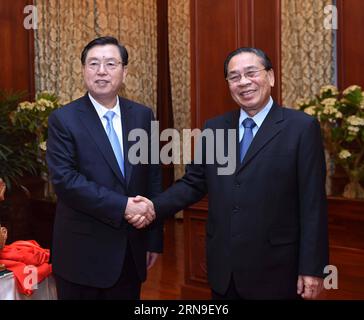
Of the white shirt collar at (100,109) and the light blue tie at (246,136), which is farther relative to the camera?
the white shirt collar at (100,109)

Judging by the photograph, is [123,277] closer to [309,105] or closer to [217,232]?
[217,232]

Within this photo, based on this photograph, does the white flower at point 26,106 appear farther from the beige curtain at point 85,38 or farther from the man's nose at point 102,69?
the man's nose at point 102,69

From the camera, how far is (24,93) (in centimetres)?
479

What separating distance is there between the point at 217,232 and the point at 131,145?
540 mm

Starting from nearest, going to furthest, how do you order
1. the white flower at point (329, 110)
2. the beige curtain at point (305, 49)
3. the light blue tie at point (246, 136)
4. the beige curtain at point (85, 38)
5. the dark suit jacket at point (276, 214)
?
the dark suit jacket at point (276, 214), the light blue tie at point (246, 136), the white flower at point (329, 110), the beige curtain at point (305, 49), the beige curtain at point (85, 38)

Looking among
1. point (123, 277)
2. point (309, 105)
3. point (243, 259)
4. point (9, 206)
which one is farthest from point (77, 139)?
point (9, 206)

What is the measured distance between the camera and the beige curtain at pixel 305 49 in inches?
189

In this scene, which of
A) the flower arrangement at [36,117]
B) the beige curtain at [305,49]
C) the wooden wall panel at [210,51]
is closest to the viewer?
the wooden wall panel at [210,51]

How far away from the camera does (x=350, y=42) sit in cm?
460

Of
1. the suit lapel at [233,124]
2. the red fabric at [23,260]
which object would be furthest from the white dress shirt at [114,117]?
the red fabric at [23,260]

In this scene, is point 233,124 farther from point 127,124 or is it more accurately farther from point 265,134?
point 127,124

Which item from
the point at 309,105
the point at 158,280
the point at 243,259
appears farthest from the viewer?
the point at 158,280

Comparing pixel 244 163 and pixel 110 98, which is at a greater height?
pixel 110 98

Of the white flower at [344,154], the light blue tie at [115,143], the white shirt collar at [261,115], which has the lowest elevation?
the white flower at [344,154]
